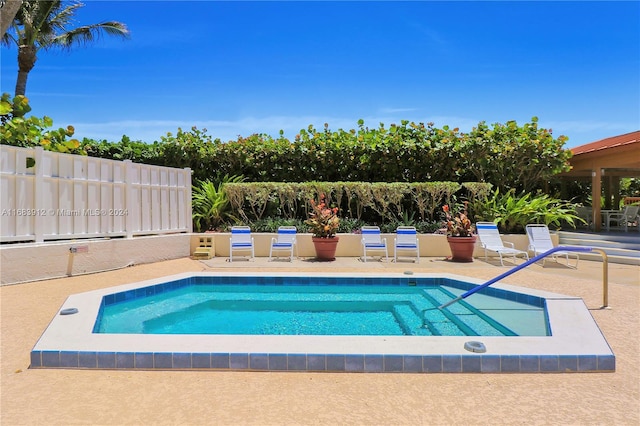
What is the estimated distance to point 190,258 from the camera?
11461 millimetres

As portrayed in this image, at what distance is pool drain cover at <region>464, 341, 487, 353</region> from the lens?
3777 millimetres

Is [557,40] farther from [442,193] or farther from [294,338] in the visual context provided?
[294,338]

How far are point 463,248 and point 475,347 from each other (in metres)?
7.47

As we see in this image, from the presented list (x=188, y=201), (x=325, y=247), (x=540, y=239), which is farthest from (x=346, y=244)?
(x=540, y=239)

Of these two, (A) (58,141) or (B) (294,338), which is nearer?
(B) (294,338)

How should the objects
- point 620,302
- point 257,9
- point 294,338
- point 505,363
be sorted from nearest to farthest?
1. point 505,363
2. point 294,338
3. point 620,302
4. point 257,9

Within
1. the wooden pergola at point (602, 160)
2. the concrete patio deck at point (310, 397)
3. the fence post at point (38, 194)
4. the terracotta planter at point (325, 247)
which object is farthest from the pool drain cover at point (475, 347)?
the wooden pergola at point (602, 160)

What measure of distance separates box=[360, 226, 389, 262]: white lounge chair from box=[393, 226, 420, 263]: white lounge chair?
33 cm

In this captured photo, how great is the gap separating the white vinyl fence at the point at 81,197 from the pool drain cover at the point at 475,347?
27.4 feet

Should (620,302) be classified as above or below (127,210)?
below

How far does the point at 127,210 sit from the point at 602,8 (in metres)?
15.8

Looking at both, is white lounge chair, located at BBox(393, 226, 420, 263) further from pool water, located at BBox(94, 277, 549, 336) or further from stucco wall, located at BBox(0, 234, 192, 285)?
stucco wall, located at BBox(0, 234, 192, 285)

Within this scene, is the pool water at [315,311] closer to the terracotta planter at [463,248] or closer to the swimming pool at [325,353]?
the swimming pool at [325,353]

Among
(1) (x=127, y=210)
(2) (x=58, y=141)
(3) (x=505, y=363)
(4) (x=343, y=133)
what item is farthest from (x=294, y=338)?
(4) (x=343, y=133)
